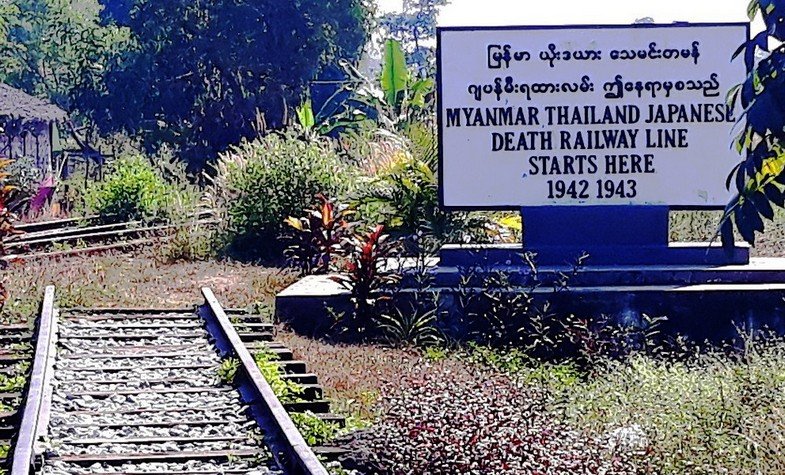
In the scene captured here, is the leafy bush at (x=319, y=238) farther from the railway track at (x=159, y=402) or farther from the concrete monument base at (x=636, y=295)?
the railway track at (x=159, y=402)

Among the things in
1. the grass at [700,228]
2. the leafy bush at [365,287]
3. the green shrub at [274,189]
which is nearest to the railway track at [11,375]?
the leafy bush at [365,287]

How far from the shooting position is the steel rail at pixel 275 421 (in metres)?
6.26

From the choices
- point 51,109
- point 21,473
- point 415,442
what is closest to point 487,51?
point 415,442

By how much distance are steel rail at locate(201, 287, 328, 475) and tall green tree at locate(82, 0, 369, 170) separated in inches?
1041

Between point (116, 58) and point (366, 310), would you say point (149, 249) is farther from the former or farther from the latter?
point (116, 58)

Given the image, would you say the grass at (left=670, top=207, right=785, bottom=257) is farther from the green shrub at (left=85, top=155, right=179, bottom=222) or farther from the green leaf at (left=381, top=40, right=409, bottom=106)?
the green shrub at (left=85, top=155, right=179, bottom=222)

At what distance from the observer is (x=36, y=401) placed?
7.53m

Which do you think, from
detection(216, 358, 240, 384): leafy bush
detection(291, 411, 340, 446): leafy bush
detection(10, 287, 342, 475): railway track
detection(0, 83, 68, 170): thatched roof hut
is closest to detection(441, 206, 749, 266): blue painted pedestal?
detection(10, 287, 342, 475): railway track

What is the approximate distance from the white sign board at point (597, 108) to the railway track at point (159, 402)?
10.4 ft

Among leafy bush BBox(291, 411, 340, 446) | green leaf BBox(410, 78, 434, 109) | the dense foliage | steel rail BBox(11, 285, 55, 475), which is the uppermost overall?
green leaf BBox(410, 78, 434, 109)

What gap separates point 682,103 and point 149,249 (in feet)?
29.6

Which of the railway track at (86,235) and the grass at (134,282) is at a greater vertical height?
the railway track at (86,235)

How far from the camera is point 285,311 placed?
452 inches

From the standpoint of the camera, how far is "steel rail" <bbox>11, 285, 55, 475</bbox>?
249 inches
